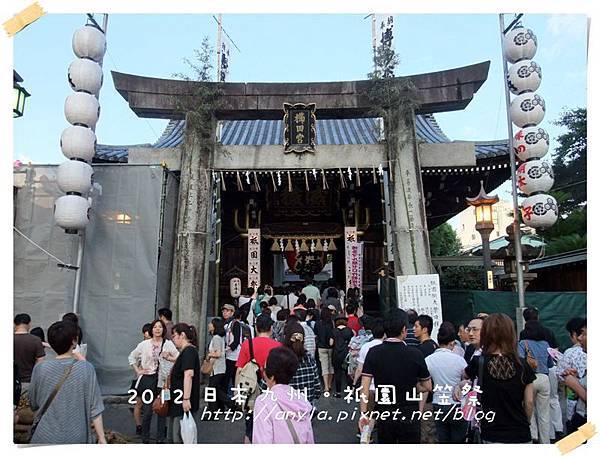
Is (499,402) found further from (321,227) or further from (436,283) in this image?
(321,227)

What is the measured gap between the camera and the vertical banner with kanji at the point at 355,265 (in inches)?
505

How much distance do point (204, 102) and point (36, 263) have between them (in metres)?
4.84

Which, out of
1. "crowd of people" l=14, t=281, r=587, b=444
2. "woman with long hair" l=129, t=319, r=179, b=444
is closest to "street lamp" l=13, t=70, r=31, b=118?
"crowd of people" l=14, t=281, r=587, b=444

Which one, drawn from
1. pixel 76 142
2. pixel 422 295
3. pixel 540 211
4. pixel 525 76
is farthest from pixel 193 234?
pixel 525 76

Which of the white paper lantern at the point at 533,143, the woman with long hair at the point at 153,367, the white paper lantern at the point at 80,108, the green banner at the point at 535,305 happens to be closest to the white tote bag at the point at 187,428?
the woman with long hair at the point at 153,367

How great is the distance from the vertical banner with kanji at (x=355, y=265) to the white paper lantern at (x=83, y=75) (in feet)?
27.1

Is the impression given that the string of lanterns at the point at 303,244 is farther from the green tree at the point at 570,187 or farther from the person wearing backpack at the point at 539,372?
the person wearing backpack at the point at 539,372

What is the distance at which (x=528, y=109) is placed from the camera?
890cm

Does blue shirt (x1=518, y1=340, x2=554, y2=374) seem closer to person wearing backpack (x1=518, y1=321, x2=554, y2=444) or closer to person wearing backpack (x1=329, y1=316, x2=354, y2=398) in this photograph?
person wearing backpack (x1=518, y1=321, x2=554, y2=444)

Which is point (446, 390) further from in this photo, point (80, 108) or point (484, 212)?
point (484, 212)

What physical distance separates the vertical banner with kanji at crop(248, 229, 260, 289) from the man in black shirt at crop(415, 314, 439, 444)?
8.10 meters

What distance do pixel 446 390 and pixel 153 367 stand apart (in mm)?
3464

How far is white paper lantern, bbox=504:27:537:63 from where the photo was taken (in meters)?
8.76

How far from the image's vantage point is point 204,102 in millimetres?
9859
